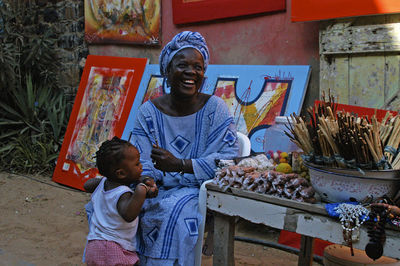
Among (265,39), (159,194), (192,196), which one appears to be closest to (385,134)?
(192,196)

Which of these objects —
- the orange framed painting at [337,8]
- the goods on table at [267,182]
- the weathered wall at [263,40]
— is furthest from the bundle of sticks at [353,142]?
the weathered wall at [263,40]

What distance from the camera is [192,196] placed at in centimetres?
231

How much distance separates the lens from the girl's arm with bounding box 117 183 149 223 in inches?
84.5

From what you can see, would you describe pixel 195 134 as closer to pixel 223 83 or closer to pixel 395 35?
pixel 395 35

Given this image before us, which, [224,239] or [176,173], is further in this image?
[176,173]

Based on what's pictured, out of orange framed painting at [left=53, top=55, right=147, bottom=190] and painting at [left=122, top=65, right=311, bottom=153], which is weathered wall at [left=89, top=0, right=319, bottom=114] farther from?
orange framed painting at [left=53, top=55, right=147, bottom=190]

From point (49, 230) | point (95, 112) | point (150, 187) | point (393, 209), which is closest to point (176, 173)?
point (150, 187)

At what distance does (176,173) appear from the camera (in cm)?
→ 252

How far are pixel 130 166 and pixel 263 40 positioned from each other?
106 inches

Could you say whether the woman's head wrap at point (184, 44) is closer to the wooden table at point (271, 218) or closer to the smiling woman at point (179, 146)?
the smiling woman at point (179, 146)

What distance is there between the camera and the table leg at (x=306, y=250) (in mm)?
2621

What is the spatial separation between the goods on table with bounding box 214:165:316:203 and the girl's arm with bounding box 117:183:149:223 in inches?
14.2

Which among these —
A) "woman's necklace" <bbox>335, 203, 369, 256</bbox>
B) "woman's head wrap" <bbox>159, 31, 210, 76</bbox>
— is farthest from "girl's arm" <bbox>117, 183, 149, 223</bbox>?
"woman's necklace" <bbox>335, 203, 369, 256</bbox>

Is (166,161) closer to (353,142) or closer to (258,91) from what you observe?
(353,142)
